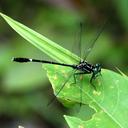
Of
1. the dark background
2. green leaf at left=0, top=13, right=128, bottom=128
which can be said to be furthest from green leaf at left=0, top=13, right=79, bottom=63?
the dark background

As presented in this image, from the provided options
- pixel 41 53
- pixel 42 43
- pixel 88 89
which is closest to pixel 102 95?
pixel 88 89

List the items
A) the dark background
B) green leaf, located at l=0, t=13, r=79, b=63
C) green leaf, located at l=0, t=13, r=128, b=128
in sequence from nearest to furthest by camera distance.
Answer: green leaf, located at l=0, t=13, r=128, b=128, green leaf, located at l=0, t=13, r=79, b=63, the dark background

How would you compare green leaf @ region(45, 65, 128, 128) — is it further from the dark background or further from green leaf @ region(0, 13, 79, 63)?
the dark background

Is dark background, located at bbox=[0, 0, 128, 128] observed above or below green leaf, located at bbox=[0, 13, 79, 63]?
below

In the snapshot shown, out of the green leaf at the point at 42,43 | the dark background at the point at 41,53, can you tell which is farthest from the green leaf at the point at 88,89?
the dark background at the point at 41,53

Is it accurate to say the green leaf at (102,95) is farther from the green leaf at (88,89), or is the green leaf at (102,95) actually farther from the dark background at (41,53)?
the dark background at (41,53)

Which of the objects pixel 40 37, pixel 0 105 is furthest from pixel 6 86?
pixel 40 37
